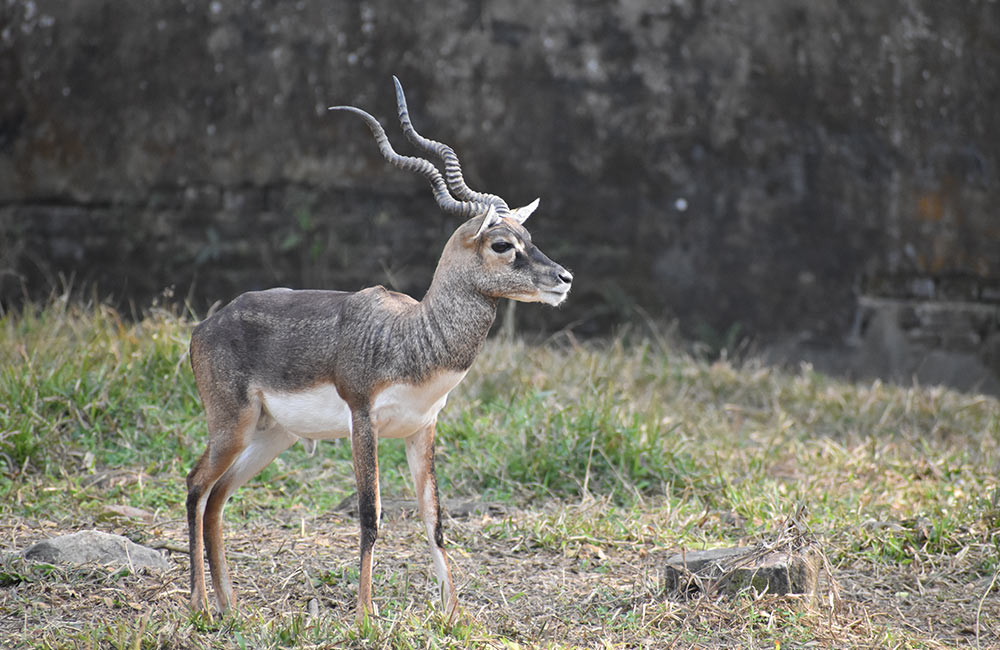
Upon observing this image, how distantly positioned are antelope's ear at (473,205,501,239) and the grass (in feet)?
3.53

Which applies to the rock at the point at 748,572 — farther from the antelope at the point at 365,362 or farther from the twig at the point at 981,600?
the antelope at the point at 365,362

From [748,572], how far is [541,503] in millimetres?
1280

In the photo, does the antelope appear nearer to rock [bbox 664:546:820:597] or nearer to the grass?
the grass

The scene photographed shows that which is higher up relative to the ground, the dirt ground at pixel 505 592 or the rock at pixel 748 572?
the rock at pixel 748 572

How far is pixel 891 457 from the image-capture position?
5055 millimetres

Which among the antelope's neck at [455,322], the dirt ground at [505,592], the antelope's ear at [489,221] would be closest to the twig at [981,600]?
the dirt ground at [505,592]

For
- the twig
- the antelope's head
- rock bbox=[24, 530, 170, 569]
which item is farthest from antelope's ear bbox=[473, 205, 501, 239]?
the twig

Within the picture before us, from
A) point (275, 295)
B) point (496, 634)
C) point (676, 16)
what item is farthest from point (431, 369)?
point (676, 16)

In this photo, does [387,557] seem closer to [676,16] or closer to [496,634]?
[496,634]

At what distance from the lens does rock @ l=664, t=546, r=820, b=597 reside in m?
3.28

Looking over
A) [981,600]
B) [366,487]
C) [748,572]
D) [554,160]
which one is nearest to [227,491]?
[366,487]

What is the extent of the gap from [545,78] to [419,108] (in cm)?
85

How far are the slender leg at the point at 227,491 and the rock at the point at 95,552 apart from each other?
18.2 inches

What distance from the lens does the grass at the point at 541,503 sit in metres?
3.14
